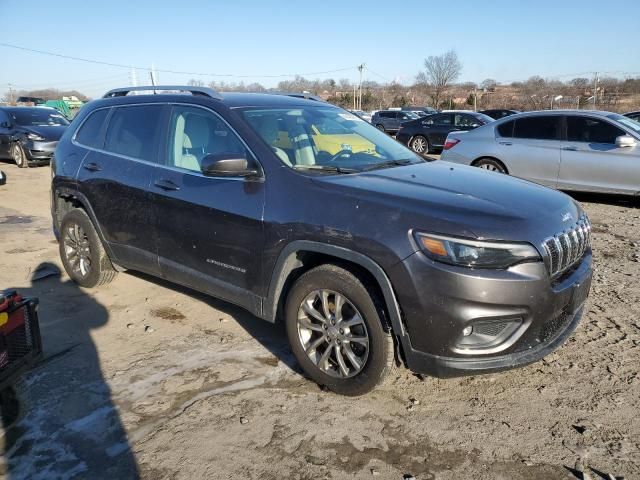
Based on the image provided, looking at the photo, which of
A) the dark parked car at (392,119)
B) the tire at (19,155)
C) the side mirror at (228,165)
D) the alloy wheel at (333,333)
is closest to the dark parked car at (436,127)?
the dark parked car at (392,119)

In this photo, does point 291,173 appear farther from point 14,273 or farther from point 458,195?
point 14,273

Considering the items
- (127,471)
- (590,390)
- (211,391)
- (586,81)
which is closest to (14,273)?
(211,391)

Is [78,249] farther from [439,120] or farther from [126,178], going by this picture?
[439,120]

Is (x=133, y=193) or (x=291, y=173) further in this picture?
(x=133, y=193)

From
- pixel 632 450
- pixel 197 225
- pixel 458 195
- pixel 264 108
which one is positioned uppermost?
pixel 264 108

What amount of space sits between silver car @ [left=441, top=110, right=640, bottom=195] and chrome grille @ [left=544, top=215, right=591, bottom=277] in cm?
538

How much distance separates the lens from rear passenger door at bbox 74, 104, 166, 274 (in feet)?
13.2

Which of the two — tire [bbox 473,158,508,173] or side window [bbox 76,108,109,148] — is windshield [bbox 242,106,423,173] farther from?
tire [bbox 473,158,508,173]

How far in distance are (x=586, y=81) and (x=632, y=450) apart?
55.9m

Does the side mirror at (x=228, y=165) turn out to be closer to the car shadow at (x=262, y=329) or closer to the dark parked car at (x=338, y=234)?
the dark parked car at (x=338, y=234)

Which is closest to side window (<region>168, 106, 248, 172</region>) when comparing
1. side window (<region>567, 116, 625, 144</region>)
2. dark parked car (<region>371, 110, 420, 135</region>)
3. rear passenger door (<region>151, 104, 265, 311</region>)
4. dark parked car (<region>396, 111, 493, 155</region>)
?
rear passenger door (<region>151, 104, 265, 311</region>)

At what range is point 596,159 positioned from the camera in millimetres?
7992

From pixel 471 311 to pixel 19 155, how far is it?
581 inches

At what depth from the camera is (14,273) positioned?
215 inches
